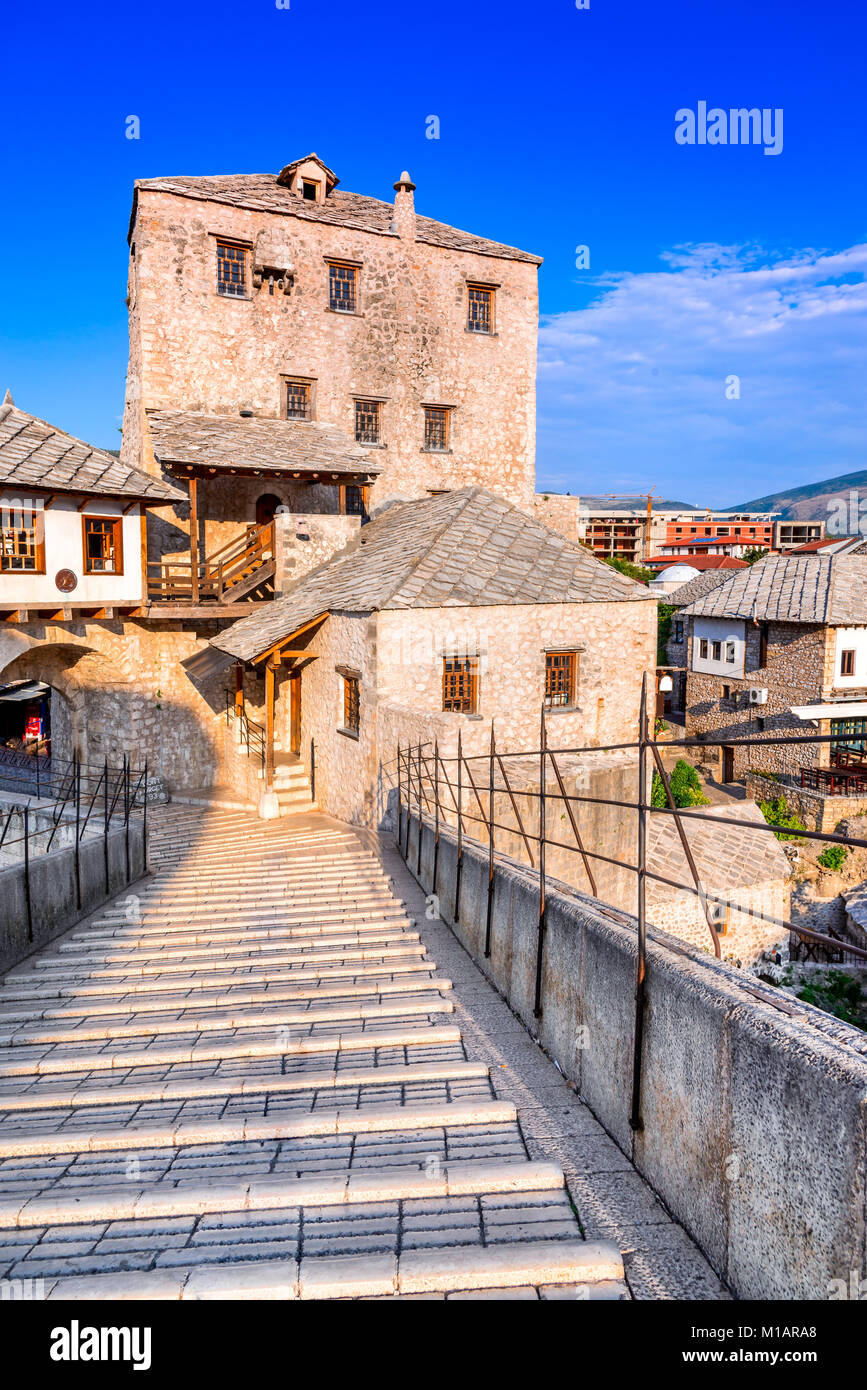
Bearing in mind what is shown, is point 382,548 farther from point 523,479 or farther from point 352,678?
point 523,479

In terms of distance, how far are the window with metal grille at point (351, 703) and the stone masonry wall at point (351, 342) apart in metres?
10.6

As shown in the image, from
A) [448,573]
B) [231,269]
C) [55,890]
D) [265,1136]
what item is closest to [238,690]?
[448,573]

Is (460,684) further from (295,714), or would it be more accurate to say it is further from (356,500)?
(356,500)

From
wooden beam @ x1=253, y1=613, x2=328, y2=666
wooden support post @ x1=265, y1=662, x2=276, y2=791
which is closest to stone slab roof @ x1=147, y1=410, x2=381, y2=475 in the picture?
wooden beam @ x1=253, y1=613, x2=328, y2=666

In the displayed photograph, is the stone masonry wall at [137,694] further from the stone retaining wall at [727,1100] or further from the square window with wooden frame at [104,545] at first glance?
the stone retaining wall at [727,1100]

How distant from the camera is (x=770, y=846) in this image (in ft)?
90.5

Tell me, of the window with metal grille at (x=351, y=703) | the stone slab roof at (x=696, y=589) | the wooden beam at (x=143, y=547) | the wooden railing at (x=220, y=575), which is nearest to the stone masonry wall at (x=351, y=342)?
the wooden railing at (x=220, y=575)

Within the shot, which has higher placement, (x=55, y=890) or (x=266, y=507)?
(x=266, y=507)

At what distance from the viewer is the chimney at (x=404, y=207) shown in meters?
26.0

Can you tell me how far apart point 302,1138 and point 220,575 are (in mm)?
18276

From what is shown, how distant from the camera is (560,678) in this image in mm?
17922

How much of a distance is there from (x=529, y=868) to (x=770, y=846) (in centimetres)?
2359

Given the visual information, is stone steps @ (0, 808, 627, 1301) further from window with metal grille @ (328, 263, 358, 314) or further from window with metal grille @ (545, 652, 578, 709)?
window with metal grille @ (328, 263, 358, 314)

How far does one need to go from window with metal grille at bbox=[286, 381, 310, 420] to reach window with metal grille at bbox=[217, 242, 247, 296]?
9.29 feet
